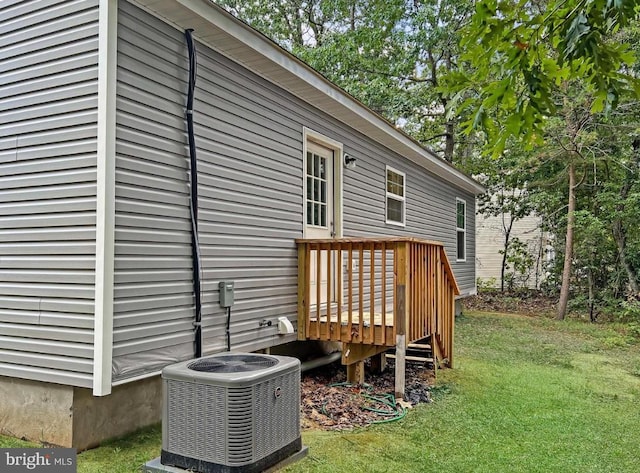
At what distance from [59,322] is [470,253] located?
1129 centimetres

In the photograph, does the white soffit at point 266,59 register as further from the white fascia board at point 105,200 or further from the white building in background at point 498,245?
the white building in background at point 498,245

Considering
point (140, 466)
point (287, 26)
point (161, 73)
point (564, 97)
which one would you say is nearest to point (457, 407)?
point (140, 466)

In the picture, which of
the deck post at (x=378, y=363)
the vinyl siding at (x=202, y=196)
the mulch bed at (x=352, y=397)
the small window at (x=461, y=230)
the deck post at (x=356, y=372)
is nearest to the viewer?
the vinyl siding at (x=202, y=196)

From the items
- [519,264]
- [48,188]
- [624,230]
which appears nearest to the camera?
[48,188]

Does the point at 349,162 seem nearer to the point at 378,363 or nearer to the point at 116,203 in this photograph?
the point at 378,363

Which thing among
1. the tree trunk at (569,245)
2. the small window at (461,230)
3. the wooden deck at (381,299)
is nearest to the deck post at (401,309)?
the wooden deck at (381,299)

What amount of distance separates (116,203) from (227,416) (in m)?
1.53

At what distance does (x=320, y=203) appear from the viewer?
6250 mm

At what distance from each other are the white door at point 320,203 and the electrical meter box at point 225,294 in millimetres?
1460

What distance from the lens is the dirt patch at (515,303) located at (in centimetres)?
1384

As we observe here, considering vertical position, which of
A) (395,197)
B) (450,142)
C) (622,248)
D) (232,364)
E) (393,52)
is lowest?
(232,364)

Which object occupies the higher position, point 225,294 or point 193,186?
point 193,186

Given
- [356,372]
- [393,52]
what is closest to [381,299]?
[356,372]

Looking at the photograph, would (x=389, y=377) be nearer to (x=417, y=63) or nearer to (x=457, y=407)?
(x=457, y=407)
